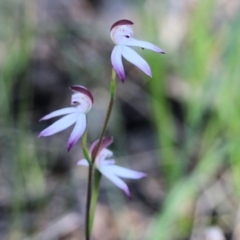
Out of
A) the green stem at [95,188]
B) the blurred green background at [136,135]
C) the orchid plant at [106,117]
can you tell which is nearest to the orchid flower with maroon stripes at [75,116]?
the orchid plant at [106,117]

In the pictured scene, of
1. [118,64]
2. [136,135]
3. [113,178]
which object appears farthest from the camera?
[136,135]

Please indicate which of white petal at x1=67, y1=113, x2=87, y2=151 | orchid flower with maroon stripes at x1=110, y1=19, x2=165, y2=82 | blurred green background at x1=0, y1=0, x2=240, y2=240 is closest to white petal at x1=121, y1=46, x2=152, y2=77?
orchid flower with maroon stripes at x1=110, y1=19, x2=165, y2=82

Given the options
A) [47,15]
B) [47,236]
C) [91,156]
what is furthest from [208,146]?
[47,15]

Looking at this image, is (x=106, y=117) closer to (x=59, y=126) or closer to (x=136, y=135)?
(x=59, y=126)

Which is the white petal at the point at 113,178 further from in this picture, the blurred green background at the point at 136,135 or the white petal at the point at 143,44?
the blurred green background at the point at 136,135

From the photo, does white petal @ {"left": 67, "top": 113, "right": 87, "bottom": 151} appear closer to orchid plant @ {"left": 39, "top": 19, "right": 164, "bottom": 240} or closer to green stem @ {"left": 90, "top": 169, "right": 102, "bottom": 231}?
orchid plant @ {"left": 39, "top": 19, "right": 164, "bottom": 240}

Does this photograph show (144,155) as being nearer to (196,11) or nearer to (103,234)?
(103,234)

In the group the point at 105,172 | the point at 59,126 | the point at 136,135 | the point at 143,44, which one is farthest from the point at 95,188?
the point at 136,135
